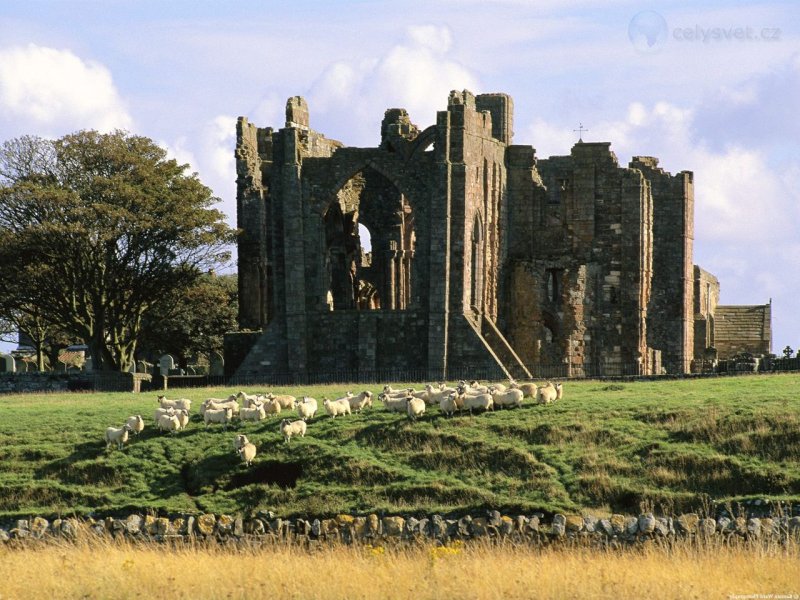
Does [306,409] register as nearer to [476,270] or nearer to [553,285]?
[476,270]

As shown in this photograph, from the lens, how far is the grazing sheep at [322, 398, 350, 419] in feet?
135

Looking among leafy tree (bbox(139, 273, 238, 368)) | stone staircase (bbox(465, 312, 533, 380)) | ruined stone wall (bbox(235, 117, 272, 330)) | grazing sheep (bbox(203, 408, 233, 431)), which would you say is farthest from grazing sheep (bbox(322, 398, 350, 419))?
leafy tree (bbox(139, 273, 238, 368))

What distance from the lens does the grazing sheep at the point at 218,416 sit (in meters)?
40.9

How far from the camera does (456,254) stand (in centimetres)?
6341

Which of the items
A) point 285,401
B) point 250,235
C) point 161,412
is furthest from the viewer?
point 250,235

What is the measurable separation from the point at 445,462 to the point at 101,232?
32260mm

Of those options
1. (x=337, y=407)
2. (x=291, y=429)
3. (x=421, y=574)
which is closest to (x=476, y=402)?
(x=337, y=407)

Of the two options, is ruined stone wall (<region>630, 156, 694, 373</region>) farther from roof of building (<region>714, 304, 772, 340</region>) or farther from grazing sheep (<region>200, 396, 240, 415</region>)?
grazing sheep (<region>200, 396, 240, 415</region>)

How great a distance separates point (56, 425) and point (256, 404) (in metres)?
5.78

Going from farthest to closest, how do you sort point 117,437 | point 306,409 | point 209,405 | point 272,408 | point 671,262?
point 671,262 → point 272,408 → point 209,405 → point 306,409 → point 117,437

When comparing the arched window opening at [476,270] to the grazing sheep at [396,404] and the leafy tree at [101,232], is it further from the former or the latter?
the grazing sheep at [396,404]

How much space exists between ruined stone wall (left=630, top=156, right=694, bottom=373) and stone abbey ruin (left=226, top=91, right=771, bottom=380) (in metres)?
0.09

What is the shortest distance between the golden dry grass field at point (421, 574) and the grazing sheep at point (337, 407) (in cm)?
1121

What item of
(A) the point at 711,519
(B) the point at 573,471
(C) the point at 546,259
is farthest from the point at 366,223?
(A) the point at 711,519
